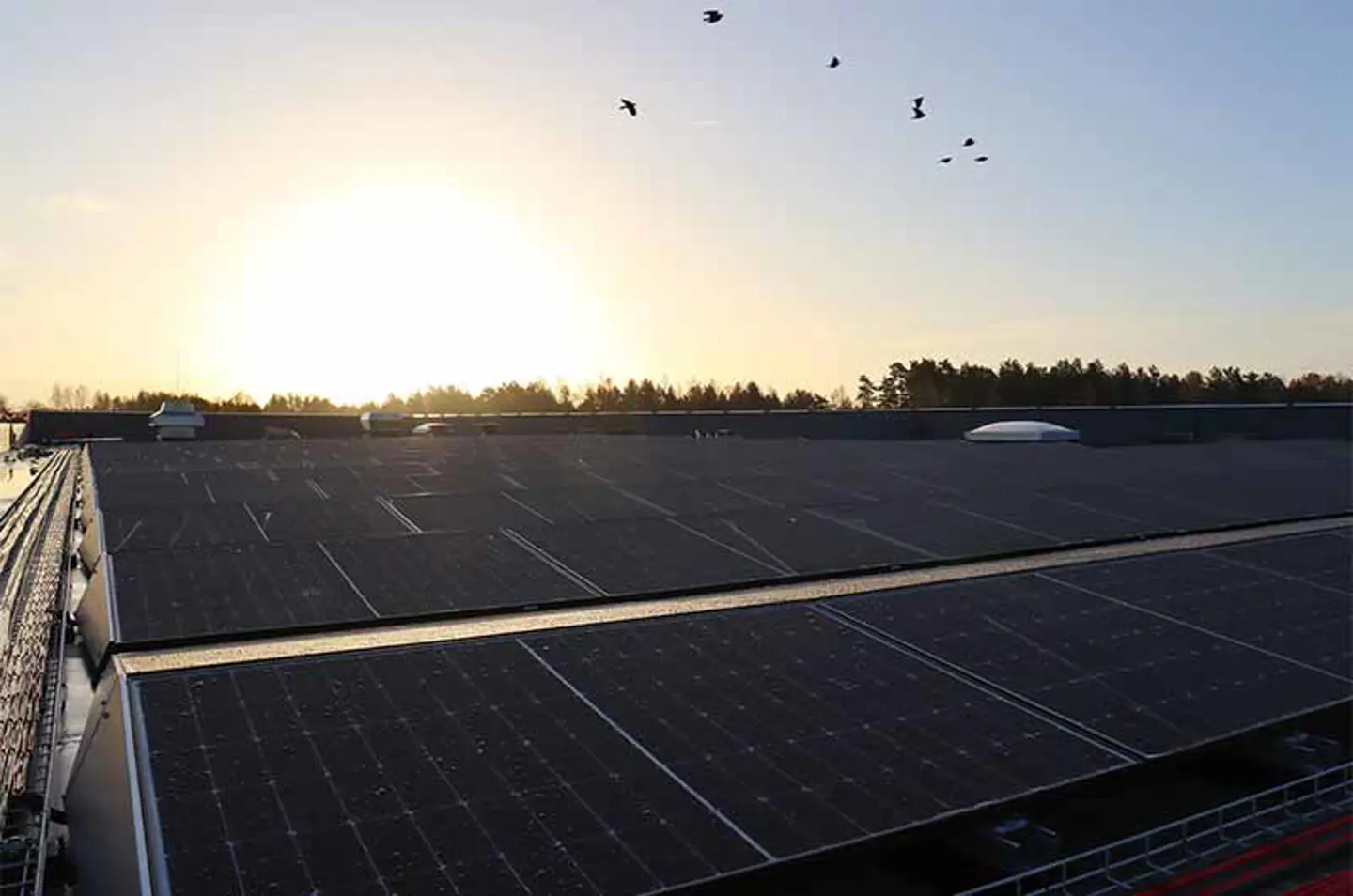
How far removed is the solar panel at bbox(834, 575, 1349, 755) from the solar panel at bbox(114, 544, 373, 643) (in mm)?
9186

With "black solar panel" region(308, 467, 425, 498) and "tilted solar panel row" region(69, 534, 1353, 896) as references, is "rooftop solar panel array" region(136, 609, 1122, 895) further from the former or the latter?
"black solar panel" region(308, 467, 425, 498)

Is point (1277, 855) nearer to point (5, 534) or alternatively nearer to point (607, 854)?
point (607, 854)

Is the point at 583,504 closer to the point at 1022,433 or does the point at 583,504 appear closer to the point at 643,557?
the point at 643,557

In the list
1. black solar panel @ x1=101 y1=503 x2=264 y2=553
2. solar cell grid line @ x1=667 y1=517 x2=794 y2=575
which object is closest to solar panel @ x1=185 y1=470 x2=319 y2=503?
black solar panel @ x1=101 y1=503 x2=264 y2=553

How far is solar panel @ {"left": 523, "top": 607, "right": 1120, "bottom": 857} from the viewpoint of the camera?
10.8 m

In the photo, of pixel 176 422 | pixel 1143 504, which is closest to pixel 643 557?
pixel 1143 504

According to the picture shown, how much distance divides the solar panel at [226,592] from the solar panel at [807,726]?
459 centimetres

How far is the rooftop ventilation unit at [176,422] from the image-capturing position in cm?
5812

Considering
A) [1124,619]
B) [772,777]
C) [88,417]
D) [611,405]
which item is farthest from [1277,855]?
[611,405]

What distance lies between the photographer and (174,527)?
831 inches

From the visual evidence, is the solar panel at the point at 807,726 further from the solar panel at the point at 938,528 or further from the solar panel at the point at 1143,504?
the solar panel at the point at 1143,504

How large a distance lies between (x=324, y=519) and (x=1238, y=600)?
19.6m

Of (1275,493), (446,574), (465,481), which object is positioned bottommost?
(1275,493)

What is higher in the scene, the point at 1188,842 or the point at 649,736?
the point at 649,736
